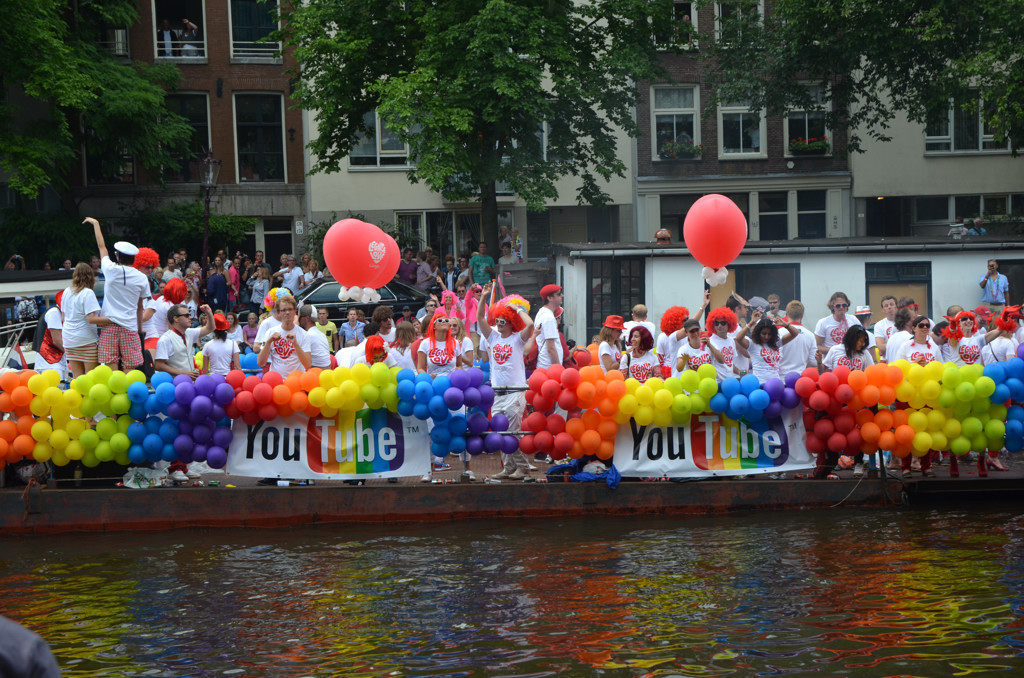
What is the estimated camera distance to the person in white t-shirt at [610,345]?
12773 mm

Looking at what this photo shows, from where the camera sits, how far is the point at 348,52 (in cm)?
2586

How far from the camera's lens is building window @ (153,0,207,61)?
32.8 metres

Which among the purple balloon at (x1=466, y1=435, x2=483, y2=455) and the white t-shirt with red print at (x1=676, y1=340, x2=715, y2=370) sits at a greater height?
the white t-shirt with red print at (x1=676, y1=340, x2=715, y2=370)

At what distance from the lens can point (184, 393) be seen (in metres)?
10.6

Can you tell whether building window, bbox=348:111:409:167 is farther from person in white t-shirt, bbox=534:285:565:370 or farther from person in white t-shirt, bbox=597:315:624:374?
person in white t-shirt, bbox=534:285:565:370

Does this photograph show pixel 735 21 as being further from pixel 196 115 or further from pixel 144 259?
pixel 144 259

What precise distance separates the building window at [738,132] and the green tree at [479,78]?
23.1ft

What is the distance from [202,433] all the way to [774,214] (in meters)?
27.0

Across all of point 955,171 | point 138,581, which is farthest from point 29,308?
point 955,171

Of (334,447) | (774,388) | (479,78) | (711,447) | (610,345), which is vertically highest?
(479,78)

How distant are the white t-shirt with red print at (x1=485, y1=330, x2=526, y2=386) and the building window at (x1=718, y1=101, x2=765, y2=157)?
2406 cm

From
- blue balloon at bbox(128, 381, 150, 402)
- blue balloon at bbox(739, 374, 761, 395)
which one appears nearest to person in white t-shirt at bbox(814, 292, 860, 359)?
blue balloon at bbox(739, 374, 761, 395)

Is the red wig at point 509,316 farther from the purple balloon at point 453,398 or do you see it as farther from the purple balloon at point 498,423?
the purple balloon at point 453,398

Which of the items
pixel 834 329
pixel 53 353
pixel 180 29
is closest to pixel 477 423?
pixel 834 329
